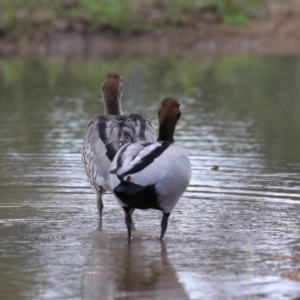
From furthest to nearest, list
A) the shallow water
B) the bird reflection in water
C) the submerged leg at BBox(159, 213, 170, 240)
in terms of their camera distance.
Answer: the submerged leg at BBox(159, 213, 170, 240) < the shallow water < the bird reflection in water

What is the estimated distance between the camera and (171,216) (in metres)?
7.99

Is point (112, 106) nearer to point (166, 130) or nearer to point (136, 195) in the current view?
point (166, 130)

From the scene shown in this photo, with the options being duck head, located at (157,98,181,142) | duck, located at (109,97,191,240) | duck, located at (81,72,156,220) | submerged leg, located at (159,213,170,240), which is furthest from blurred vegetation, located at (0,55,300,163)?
duck, located at (109,97,191,240)

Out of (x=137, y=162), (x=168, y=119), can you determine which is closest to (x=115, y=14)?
(x=168, y=119)

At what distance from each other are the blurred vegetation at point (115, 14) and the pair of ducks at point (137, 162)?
20698 millimetres

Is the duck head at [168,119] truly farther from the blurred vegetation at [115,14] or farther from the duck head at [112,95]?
the blurred vegetation at [115,14]

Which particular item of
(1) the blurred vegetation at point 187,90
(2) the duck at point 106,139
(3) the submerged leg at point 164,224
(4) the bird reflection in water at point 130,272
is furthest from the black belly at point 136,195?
(1) the blurred vegetation at point 187,90

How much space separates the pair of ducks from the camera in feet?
21.5

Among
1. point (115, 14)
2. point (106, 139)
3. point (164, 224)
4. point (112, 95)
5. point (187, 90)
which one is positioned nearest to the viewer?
point (164, 224)

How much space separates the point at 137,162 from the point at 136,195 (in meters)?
0.24

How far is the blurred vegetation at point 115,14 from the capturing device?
28438mm

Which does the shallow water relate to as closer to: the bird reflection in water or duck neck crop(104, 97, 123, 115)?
the bird reflection in water

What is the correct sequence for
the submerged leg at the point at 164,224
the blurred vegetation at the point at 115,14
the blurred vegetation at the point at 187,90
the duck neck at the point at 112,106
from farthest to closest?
1. the blurred vegetation at the point at 115,14
2. the blurred vegetation at the point at 187,90
3. the duck neck at the point at 112,106
4. the submerged leg at the point at 164,224


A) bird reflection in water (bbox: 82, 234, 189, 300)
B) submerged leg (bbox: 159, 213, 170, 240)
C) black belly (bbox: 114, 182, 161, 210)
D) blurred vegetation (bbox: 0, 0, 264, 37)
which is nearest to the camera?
bird reflection in water (bbox: 82, 234, 189, 300)
